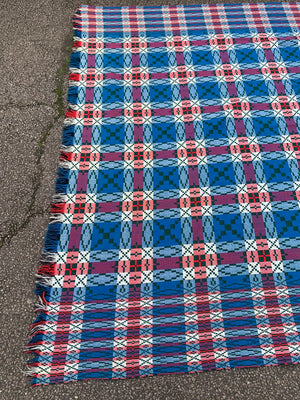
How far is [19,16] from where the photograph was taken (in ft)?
5.75

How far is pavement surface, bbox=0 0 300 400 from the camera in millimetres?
1175

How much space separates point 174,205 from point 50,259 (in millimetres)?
532

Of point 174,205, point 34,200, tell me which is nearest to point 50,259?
point 34,200

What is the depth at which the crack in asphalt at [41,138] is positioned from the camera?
136 centimetres

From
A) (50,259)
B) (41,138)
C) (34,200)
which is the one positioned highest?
(41,138)

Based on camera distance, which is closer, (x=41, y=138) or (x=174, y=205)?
(x=174, y=205)

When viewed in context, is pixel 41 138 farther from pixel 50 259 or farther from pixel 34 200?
pixel 50 259

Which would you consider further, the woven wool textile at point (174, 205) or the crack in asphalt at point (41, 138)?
the crack in asphalt at point (41, 138)

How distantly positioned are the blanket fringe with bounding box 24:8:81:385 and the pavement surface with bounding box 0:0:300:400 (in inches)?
1.9

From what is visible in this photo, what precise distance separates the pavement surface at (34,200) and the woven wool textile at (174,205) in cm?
6

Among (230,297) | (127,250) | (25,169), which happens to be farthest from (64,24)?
(230,297)

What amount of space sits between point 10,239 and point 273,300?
1069 millimetres

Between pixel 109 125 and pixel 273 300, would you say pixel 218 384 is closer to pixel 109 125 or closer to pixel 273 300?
pixel 273 300

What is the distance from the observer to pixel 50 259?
4.15ft
